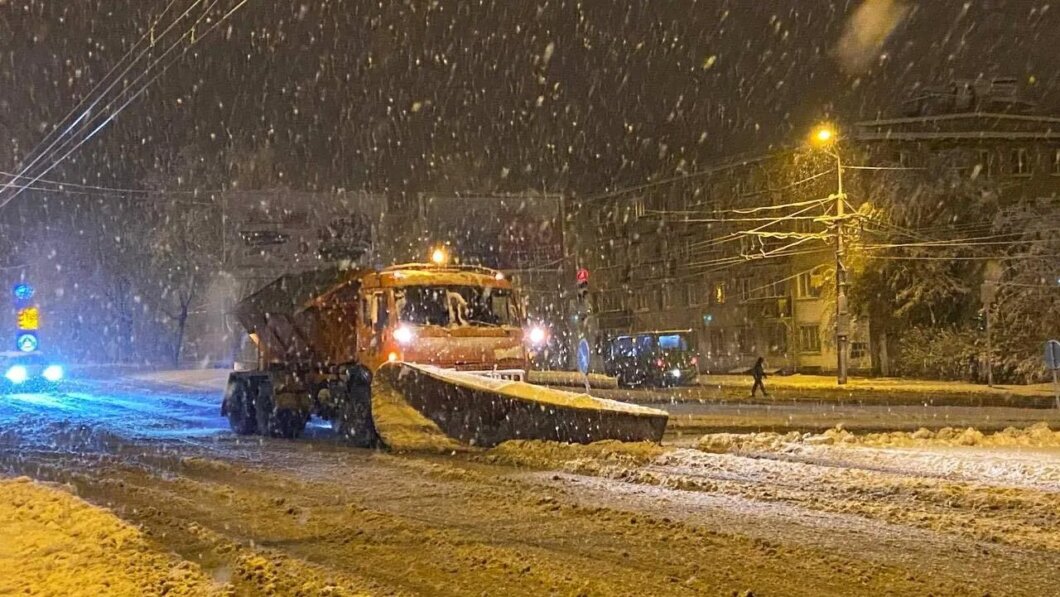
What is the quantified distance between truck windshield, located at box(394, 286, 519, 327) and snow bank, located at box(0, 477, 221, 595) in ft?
21.0

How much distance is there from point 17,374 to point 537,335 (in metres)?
29.1

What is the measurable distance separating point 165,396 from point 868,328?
29.8 m

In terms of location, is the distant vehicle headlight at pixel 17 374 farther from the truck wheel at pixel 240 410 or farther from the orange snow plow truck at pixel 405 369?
the truck wheel at pixel 240 410

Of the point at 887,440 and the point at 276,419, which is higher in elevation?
the point at 276,419

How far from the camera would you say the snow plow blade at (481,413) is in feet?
43.2

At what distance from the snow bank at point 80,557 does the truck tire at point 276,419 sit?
24.0ft

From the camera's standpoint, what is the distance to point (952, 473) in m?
10.9

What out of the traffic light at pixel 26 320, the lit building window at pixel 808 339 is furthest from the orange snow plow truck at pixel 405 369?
the lit building window at pixel 808 339

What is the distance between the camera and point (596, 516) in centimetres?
874

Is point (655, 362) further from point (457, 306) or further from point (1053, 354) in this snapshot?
point (457, 306)

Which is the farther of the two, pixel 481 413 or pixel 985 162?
→ pixel 985 162

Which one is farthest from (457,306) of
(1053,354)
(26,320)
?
(26,320)

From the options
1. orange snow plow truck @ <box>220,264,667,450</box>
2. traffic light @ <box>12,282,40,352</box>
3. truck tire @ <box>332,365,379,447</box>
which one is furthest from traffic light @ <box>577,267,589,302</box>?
traffic light @ <box>12,282,40,352</box>

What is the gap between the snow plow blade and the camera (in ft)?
43.2
